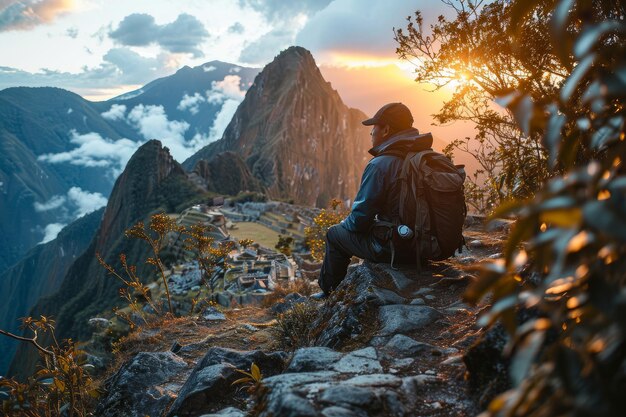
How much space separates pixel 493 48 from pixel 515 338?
717cm

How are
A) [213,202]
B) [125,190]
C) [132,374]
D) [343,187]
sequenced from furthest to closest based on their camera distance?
[343,187]
[125,190]
[213,202]
[132,374]

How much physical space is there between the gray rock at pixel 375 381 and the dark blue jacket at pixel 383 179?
250 centimetres

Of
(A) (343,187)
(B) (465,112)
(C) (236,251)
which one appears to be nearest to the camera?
(B) (465,112)

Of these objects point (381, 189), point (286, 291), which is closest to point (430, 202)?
point (381, 189)

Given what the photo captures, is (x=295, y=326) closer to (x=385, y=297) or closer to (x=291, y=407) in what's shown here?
(x=385, y=297)

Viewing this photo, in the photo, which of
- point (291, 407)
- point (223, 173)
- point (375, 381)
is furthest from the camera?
point (223, 173)

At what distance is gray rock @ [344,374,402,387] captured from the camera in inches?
93.5

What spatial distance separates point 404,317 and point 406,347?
59 centimetres

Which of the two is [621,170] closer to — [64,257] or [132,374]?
[132,374]

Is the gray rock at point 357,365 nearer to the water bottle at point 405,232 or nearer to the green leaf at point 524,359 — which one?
the water bottle at point 405,232

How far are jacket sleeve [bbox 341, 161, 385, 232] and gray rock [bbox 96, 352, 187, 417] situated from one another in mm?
2544

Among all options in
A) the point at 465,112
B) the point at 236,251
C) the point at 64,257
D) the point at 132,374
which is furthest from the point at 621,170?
the point at 64,257

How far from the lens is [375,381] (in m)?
2.43

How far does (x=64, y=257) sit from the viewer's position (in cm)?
18362
